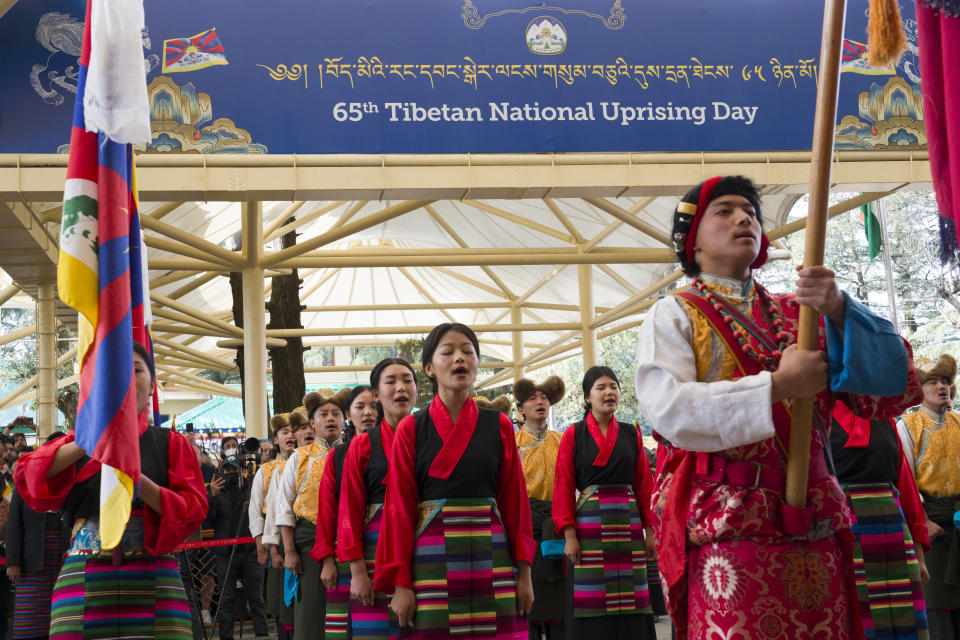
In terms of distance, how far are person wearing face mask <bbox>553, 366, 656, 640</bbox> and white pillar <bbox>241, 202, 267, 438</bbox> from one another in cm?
691

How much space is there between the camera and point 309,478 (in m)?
6.96

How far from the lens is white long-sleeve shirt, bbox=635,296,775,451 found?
6.99 ft

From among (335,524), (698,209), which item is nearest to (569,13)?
(335,524)

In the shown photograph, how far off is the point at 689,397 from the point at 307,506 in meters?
5.05

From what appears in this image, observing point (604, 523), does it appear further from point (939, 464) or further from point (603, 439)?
point (939, 464)

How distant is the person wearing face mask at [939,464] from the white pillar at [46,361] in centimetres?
966

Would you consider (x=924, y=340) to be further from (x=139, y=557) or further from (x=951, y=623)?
(x=139, y=557)

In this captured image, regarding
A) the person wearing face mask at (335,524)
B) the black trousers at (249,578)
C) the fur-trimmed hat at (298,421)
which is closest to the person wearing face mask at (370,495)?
the person wearing face mask at (335,524)

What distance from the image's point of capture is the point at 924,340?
25281 mm

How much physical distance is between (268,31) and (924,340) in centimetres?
2148

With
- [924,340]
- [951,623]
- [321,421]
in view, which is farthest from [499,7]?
[924,340]

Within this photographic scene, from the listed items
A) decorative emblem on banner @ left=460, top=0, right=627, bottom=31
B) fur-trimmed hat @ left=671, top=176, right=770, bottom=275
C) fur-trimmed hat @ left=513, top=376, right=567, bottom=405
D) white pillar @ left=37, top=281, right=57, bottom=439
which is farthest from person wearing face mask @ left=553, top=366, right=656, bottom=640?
white pillar @ left=37, top=281, right=57, bottom=439

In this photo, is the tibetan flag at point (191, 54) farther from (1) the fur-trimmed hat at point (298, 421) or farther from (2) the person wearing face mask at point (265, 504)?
(2) the person wearing face mask at point (265, 504)

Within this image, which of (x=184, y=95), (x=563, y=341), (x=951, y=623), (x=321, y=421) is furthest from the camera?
(x=563, y=341)
